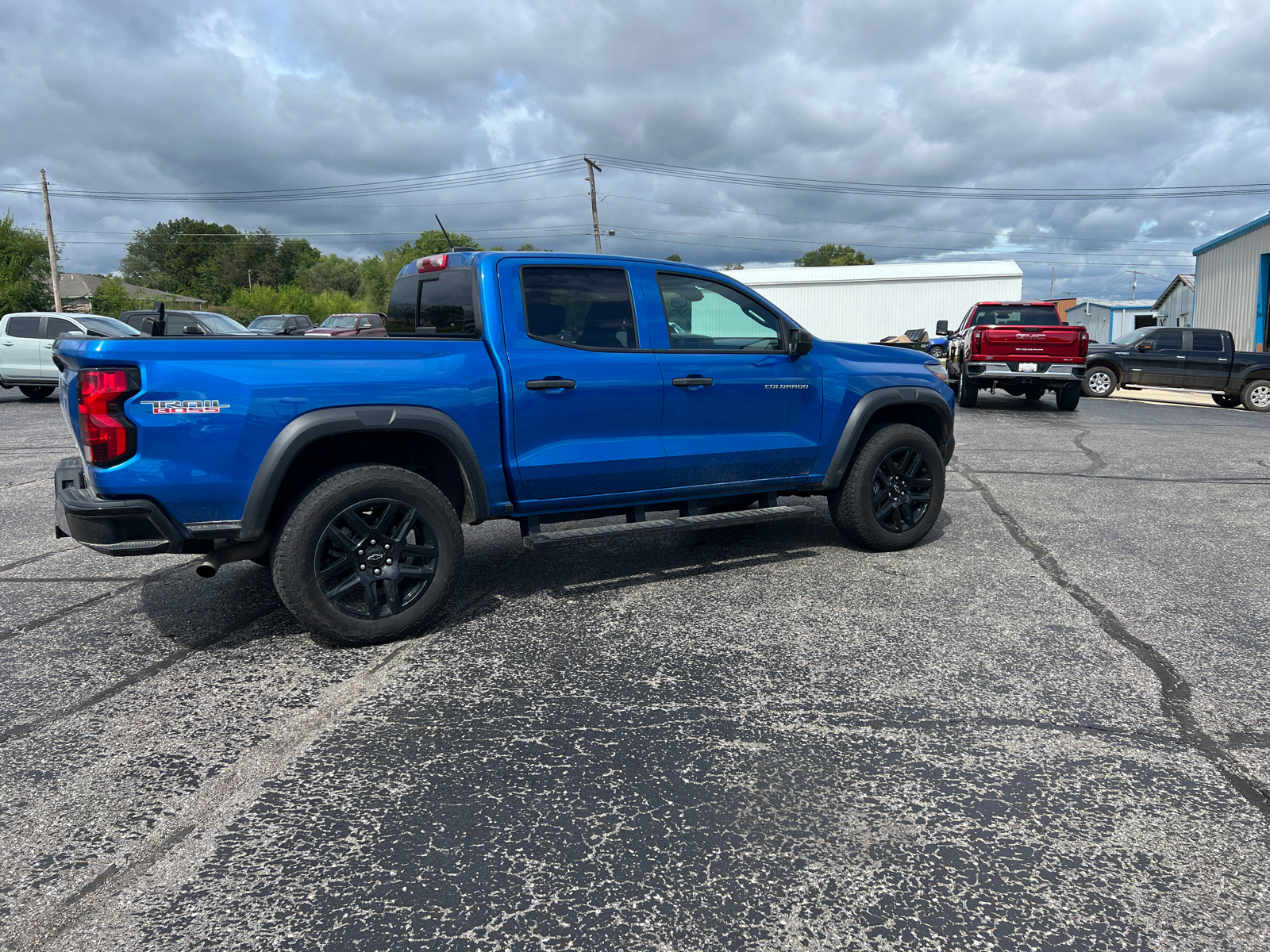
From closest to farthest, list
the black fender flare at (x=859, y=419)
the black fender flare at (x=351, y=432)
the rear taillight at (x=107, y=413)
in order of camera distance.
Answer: the rear taillight at (x=107, y=413)
the black fender flare at (x=351, y=432)
the black fender flare at (x=859, y=419)

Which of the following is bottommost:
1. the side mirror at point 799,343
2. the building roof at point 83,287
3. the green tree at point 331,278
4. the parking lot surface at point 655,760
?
the parking lot surface at point 655,760

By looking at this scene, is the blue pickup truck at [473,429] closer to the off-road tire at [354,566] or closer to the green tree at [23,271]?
the off-road tire at [354,566]

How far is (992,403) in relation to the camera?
696 inches

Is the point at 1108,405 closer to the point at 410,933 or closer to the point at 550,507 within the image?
the point at 550,507

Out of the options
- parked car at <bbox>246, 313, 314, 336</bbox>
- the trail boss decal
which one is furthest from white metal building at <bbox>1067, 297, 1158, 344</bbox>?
the trail boss decal

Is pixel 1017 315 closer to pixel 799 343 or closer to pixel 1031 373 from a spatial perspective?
pixel 1031 373

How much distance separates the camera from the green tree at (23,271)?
41.5m

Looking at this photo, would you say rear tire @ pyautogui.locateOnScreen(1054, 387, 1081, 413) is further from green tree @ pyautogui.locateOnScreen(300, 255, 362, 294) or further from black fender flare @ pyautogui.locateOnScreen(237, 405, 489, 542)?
green tree @ pyautogui.locateOnScreen(300, 255, 362, 294)

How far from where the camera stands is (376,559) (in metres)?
4.13

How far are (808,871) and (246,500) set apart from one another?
9.18ft

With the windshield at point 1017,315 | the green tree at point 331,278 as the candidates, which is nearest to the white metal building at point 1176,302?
the windshield at point 1017,315

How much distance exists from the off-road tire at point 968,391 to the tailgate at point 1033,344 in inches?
33.7

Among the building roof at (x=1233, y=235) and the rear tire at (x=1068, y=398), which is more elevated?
the building roof at (x=1233, y=235)

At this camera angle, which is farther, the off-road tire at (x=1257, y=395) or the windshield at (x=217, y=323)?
the windshield at (x=217, y=323)
